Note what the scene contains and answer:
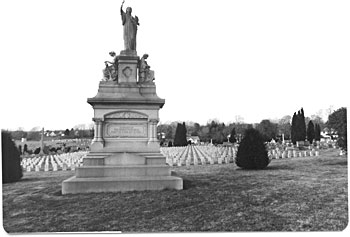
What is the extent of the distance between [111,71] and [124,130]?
5.16 ft

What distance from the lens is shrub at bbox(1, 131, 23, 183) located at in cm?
651

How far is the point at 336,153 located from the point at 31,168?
1016 cm

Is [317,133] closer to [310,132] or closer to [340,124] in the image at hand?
[310,132]

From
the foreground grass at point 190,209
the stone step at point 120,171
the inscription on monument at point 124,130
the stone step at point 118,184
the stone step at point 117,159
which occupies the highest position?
the inscription on monument at point 124,130

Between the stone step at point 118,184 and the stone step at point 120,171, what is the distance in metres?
0.18

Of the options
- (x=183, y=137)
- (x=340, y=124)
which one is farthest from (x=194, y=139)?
(x=340, y=124)

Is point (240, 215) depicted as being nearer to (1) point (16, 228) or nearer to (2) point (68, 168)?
(1) point (16, 228)

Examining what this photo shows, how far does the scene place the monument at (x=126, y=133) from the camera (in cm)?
605

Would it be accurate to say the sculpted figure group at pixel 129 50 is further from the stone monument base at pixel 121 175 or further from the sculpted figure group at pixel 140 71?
the stone monument base at pixel 121 175

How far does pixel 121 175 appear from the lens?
6.29 metres

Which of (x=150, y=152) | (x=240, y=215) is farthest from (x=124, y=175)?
(x=240, y=215)

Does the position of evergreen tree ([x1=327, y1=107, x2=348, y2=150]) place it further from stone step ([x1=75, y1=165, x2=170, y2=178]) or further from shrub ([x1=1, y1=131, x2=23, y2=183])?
shrub ([x1=1, y1=131, x2=23, y2=183])

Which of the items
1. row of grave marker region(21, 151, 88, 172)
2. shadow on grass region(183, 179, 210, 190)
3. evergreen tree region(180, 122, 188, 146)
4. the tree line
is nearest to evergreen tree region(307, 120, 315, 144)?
the tree line

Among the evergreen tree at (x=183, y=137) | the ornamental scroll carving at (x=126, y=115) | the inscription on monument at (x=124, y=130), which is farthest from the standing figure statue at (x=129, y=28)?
the evergreen tree at (x=183, y=137)
